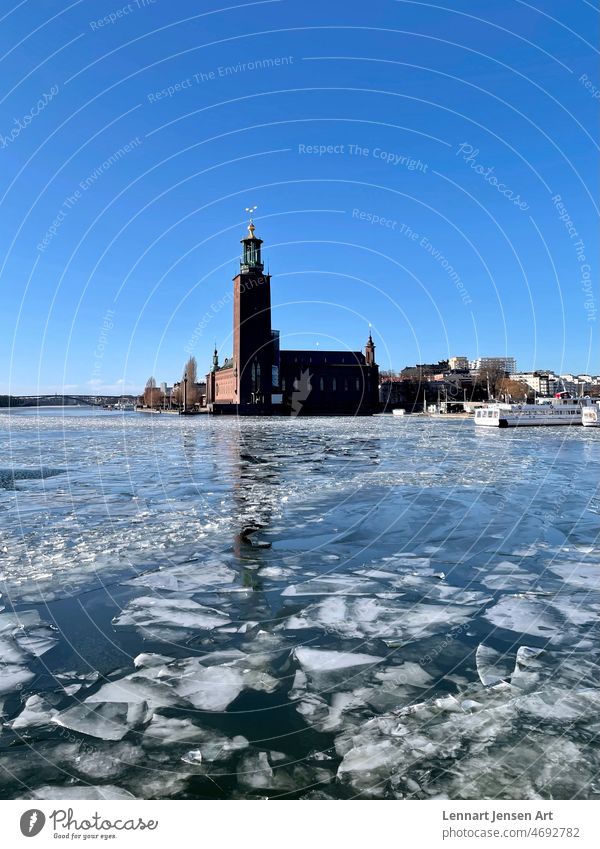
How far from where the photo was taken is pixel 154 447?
104 feet

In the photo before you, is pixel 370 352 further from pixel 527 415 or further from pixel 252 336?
pixel 527 415

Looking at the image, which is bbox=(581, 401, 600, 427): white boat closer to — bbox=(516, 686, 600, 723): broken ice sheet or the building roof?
bbox=(516, 686, 600, 723): broken ice sheet

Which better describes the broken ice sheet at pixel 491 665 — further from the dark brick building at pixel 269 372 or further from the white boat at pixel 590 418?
the dark brick building at pixel 269 372

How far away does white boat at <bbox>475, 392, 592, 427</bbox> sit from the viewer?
Result: 64625mm

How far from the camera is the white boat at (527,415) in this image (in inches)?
2544

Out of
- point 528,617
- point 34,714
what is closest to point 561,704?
point 528,617

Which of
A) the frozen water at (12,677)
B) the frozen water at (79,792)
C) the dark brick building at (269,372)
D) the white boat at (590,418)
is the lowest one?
the frozen water at (79,792)

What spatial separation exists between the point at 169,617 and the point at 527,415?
228 ft

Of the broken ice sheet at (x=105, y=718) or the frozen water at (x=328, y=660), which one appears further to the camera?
the frozen water at (x=328, y=660)

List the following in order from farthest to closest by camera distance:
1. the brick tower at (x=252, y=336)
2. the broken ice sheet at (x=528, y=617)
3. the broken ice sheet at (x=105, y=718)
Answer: the brick tower at (x=252, y=336), the broken ice sheet at (x=528, y=617), the broken ice sheet at (x=105, y=718)

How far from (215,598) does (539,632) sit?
380 centimetres

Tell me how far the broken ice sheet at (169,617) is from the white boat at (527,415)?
61909 mm

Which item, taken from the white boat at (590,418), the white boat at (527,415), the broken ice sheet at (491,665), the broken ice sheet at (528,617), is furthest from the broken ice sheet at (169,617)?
the white boat at (590,418)
